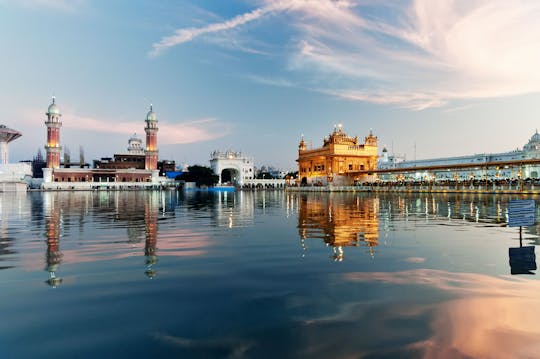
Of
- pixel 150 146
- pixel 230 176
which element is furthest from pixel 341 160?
pixel 150 146

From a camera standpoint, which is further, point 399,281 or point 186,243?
point 186,243

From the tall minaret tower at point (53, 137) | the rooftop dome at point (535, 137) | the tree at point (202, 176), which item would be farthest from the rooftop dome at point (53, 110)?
the rooftop dome at point (535, 137)

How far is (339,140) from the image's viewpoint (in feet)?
284

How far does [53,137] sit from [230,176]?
191 feet

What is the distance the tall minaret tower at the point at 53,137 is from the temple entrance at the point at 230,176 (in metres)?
52.3

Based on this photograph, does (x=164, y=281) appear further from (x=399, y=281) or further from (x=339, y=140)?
(x=339, y=140)

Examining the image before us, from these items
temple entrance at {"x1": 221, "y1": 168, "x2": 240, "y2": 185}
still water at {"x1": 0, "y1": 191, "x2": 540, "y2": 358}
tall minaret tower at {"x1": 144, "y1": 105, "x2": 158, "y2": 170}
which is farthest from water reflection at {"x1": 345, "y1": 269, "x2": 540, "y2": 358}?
temple entrance at {"x1": 221, "y1": 168, "x2": 240, "y2": 185}

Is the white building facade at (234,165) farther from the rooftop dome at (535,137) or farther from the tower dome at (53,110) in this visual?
the rooftop dome at (535,137)

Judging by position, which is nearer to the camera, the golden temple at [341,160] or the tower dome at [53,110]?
the golden temple at [341,160]

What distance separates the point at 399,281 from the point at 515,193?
48.4 metres

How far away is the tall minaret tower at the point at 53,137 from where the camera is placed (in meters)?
110

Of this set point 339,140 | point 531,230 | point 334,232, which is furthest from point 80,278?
point 339,140

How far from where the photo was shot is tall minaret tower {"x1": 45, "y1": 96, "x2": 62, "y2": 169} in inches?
4336

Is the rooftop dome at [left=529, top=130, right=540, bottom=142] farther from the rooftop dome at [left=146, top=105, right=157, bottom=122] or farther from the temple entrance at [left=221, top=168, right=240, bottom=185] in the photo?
the rooftop dome at [left=146, top=105, right=157, bottom=122]
